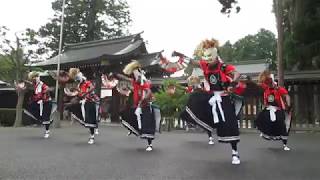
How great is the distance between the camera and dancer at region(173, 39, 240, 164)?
7.36 meters

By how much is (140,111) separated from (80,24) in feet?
115

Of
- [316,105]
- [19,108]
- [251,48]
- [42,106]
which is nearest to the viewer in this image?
[42,106]

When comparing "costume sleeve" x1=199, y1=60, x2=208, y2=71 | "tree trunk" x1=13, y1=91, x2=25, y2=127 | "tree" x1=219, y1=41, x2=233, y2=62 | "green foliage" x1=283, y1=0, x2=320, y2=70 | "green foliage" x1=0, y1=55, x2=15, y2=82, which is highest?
"tree" x1=219, y1=41, x2=233, y2=62

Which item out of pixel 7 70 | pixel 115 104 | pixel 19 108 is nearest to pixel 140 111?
pixel 19 108

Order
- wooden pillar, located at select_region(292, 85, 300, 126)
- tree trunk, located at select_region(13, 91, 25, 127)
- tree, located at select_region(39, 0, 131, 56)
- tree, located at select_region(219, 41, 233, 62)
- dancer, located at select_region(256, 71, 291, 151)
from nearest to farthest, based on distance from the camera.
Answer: dancer, located at select_region(256, 71, 291, 151) < wooden pillar, located at select_region(292, 85, 300, 126) < tree trunk, located at select_region(13, 91, 25, 127) < tree, located at select_region(39, 0, 131, 56) < tree, located at select_region(219, 41, 233, 62)

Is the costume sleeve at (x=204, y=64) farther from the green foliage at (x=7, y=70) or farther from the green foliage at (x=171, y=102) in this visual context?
the green foliage at (x=7, y=70)

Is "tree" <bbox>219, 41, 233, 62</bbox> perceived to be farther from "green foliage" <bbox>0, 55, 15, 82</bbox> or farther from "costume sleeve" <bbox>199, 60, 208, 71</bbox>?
"costume sleeve" <bbox>199, 60, 208, 71</bbox>

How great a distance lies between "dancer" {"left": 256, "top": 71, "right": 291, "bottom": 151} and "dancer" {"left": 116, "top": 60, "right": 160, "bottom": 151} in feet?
8.65

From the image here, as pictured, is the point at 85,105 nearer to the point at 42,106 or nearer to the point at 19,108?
the point at 42,106

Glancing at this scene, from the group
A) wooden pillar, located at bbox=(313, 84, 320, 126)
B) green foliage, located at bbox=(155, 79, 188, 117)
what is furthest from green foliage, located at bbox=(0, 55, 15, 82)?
wooden pillar, located at bbox=(313, 84, 320, 126)

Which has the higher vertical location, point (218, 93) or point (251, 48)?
point (251, 48)

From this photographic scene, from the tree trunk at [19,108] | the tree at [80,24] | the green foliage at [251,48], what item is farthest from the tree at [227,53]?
the tree trunk at [19,108]

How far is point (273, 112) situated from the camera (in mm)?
9391

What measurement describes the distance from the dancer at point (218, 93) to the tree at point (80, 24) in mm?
35487
